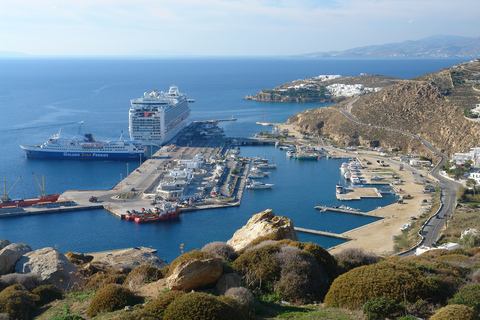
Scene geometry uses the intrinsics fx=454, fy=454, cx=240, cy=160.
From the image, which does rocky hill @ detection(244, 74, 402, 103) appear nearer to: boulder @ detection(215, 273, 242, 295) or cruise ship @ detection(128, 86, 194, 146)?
cruise ship @ detection(128, 86, 194, 146)

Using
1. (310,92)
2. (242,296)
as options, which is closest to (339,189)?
(242,296)

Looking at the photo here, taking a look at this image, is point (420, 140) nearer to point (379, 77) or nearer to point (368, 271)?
point (368, 271)

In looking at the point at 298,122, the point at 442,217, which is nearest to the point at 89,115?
the point at 298,122

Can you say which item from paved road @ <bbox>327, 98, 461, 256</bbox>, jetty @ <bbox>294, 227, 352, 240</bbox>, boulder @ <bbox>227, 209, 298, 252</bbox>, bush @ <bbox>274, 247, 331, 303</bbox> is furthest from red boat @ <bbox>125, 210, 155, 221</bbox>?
bush @ <bbox>274, 247, 331, 303</bbox>

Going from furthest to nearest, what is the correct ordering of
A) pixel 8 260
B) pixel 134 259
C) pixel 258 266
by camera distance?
pixel 134 259
pixel 8 260
pixel 258 266

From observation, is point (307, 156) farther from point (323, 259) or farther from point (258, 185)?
point (323, 259)

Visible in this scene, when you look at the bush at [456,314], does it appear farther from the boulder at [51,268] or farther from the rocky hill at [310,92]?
the rocky hill at [310,92]

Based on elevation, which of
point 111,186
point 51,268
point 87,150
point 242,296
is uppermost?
point 242,296
